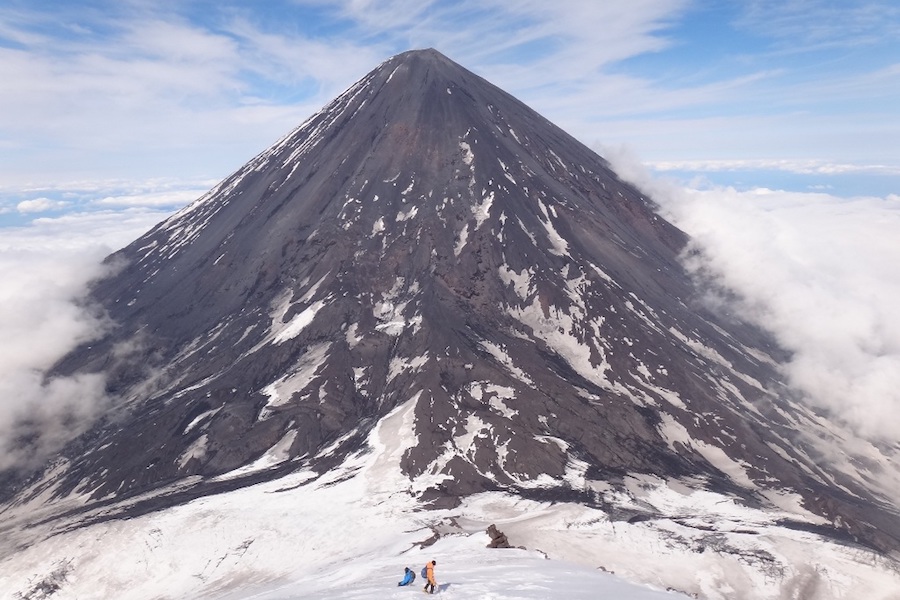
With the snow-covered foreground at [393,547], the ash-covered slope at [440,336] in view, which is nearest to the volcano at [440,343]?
the ash-covered slope at [440,336]

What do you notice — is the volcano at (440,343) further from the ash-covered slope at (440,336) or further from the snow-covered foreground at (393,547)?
the snow-covered foreground at (393,547)

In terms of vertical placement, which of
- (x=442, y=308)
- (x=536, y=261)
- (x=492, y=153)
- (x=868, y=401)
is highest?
(x=492, y=153)

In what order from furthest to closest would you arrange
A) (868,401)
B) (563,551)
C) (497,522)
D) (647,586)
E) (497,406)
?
1. (868,401)
2. (497,406)
3. (497,522)
4. (563,551)
5. (647,586)

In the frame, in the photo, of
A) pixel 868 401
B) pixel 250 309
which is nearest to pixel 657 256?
pixel 868 401

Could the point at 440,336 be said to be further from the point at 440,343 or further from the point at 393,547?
the point at 393,547

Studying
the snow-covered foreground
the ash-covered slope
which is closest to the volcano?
the ash-covered slope

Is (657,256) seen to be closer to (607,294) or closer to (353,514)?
(607,294)

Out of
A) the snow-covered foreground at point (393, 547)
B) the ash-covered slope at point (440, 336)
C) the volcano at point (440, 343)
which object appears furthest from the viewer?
the ash-covered slope at point (440, 336)

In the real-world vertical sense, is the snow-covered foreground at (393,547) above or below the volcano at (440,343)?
below
